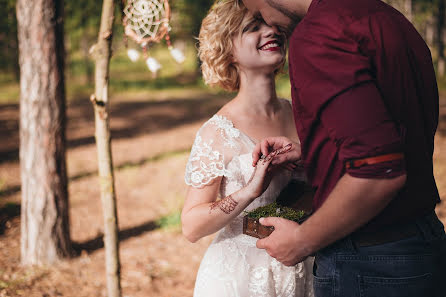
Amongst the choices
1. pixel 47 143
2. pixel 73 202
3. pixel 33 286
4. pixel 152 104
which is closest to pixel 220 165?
pixel 47 143

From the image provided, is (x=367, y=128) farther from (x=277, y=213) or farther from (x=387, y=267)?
(x=277, y=213)

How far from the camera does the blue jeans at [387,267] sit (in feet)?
4.27

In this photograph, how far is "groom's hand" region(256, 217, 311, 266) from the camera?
1.29 m

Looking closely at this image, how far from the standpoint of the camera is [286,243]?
51.9 inches

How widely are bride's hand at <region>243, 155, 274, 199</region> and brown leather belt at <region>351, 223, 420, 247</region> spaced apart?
0.46m

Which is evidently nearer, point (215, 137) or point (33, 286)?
point (215, 137)

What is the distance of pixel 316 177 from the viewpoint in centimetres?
139

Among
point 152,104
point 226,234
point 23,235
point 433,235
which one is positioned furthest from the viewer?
point 152,104

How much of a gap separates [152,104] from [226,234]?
46.7 ft

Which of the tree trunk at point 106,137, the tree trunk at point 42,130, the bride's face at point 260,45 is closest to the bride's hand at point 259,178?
the bride's face at point 260,45

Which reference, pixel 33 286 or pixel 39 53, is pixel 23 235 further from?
pixel 39 53

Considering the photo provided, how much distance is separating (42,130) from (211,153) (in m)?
2.52

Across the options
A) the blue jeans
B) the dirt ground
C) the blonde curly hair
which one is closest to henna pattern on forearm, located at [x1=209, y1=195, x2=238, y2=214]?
the blue jeans

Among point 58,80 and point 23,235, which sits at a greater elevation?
point 58,80
